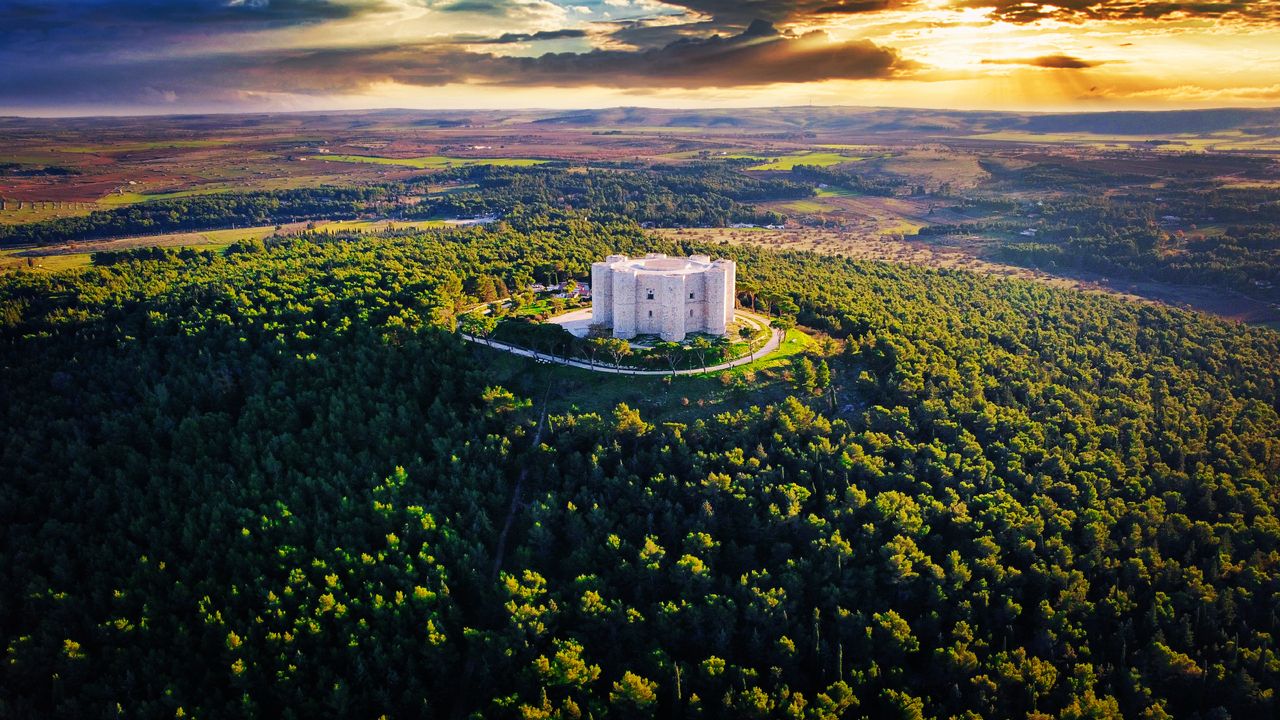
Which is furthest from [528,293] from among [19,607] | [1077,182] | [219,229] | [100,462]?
[1077,182]

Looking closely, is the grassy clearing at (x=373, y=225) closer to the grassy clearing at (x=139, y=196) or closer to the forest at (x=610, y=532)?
the grassy clearing at (x=139, y=196)

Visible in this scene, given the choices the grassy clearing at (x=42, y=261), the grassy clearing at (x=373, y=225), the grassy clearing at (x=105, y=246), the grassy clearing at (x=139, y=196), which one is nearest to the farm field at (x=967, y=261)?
the grassy clearing at (x=373, y=225)

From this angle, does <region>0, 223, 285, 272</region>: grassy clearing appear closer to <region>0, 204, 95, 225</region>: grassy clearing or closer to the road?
<region>0, 204, 95, 225</region>: grassy clearing

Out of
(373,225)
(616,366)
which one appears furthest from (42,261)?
(616,366)

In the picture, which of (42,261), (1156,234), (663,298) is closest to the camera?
(663,298)

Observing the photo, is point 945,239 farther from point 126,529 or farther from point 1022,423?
point 126,529

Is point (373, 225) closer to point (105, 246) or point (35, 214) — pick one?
point (105, 246)
